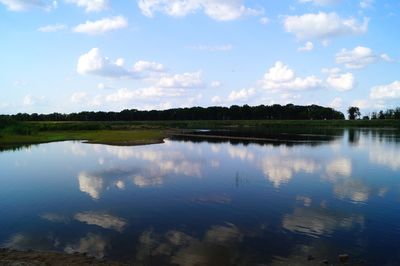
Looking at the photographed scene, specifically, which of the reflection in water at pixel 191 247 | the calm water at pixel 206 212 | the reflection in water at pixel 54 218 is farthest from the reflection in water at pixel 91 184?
the reflection in water at pixel 191 247

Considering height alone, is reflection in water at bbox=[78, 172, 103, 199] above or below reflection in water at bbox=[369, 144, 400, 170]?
below

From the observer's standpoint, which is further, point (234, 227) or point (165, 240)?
point (234, 227)

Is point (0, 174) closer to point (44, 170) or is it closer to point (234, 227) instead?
point (44, 170)

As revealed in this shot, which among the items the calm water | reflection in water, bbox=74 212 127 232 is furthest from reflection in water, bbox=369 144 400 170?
reflection in water, bbox=74 212 127 232

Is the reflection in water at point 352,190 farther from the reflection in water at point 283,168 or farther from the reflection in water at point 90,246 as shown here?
the reflection in water at point 90,246

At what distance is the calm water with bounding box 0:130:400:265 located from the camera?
52.9 feet

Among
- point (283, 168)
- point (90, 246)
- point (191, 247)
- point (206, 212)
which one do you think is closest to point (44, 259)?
point (90, 246)

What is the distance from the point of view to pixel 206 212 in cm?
2225

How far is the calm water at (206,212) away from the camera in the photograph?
1611 cm

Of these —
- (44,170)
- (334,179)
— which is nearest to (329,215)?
(334,179)

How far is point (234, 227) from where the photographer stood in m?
19.3

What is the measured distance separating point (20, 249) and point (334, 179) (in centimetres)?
2589

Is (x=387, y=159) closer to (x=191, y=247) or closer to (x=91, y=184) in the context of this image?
(x=91, y=184)

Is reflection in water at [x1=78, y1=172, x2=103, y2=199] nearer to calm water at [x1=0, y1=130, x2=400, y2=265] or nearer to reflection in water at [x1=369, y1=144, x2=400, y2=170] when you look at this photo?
calm water at [x1=0, y1=130, x2=400, y2=265]
